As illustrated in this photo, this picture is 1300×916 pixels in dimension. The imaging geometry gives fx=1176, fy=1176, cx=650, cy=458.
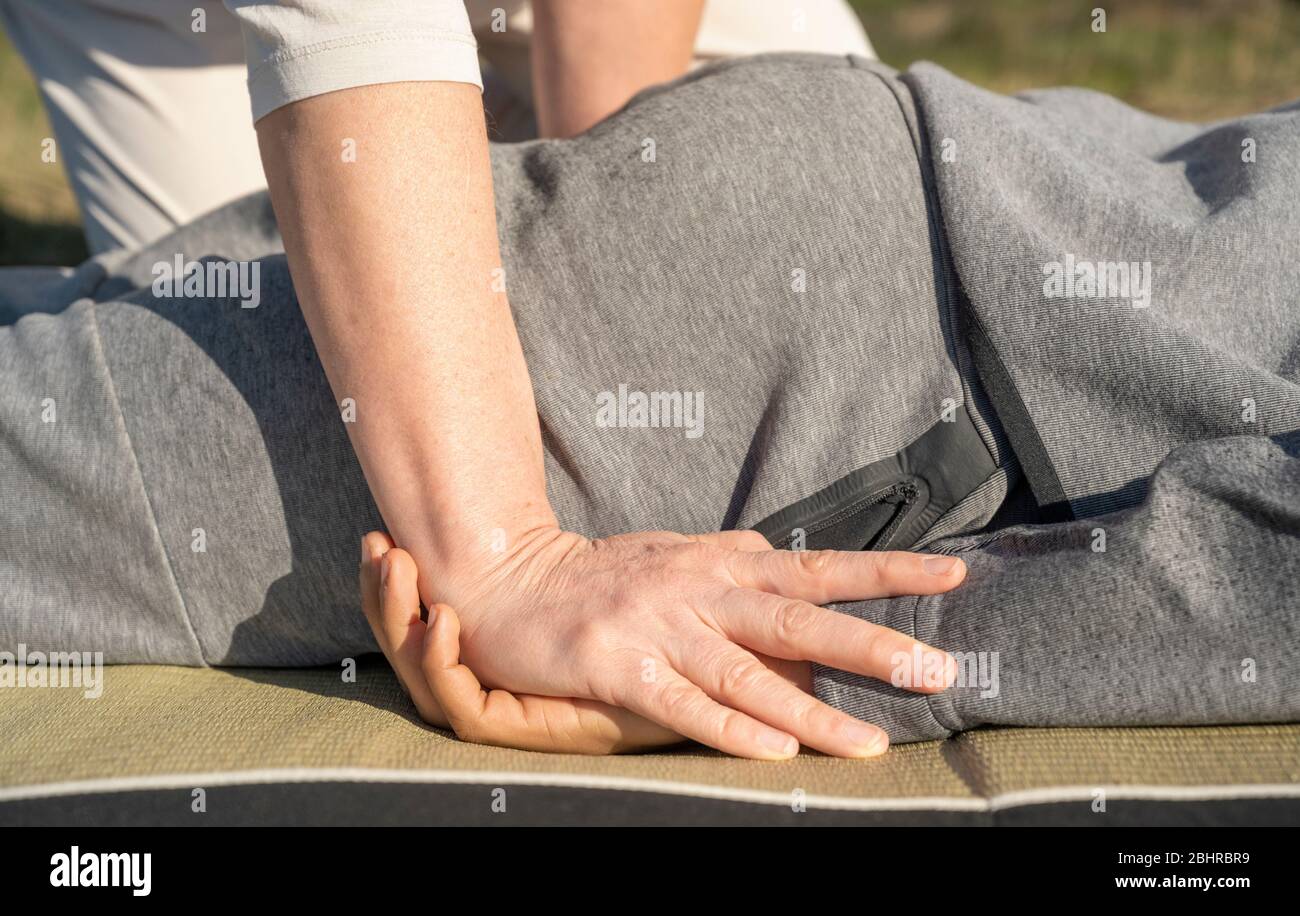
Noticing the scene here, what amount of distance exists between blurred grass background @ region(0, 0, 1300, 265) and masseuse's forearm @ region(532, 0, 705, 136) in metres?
1.82

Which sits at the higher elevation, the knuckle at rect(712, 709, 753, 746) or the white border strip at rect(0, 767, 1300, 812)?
the knuckle at rect(712, 709, 753, 746)

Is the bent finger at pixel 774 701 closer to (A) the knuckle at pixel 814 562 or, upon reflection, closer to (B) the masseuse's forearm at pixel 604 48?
(A) the knuckle at pixel 814 562

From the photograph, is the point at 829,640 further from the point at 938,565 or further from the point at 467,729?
the point at 467,729

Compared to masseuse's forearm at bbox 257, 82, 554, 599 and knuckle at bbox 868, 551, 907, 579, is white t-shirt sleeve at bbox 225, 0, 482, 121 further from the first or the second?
knuckle at bbox 868, 551, 907, 579

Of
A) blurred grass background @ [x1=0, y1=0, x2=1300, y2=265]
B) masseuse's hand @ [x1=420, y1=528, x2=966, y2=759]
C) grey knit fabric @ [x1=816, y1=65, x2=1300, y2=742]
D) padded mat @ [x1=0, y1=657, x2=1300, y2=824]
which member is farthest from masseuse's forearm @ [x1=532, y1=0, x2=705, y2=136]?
blurred grass background @ [x1=0, y1=0, x2=1300, y2=265]

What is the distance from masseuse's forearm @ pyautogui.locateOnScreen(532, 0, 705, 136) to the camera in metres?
1.80

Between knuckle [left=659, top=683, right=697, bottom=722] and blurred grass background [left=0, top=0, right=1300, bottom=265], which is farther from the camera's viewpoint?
blurred grass background [left=0, top=0, right=1300, bottom=265]

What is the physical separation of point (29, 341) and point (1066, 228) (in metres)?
1.09

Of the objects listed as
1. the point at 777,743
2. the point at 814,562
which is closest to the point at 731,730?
the point at 777,743

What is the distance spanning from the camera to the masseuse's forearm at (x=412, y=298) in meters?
1.02

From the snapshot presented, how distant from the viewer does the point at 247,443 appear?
46.4 inches

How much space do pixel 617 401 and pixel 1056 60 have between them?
513cm

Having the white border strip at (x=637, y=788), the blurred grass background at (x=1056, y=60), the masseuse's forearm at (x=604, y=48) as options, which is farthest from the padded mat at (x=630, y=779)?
the blurred grass background at (x=1056, y=60)

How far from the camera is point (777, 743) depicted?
98 centimetres
